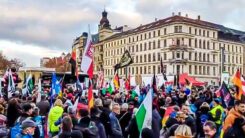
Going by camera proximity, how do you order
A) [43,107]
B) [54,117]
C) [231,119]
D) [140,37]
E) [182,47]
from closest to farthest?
[231,119] → [54,117] → [43,107] → [182,47] → [140,37]

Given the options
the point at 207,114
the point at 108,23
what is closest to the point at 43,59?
the point at 108,23

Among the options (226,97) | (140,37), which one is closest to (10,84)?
(226,97)

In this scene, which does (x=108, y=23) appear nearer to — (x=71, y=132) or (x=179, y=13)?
(x=179, y=13)

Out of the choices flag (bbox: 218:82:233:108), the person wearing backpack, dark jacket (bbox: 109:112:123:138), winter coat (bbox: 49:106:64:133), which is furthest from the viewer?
flag (bbox: 218:82:233:108)

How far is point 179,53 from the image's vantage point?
70188mm

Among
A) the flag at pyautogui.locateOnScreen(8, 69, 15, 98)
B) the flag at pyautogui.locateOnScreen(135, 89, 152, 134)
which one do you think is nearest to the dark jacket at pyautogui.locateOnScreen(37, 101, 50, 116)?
the flag at pyautogui.locateOnScreen(135, 89, 152, 134)

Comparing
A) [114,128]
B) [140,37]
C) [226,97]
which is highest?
[140,37]

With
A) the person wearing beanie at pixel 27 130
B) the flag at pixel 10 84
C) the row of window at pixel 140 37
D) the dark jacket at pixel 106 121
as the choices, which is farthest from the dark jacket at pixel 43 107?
the row of window at pixel 140 37

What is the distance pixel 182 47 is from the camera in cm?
7006

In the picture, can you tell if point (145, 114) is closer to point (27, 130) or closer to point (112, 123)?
point (112, 123)

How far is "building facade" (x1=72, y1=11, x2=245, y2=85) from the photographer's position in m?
70.1

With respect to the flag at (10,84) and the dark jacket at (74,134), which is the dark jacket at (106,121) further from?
the flag at (10,84)

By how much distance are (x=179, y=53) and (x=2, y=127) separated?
6592 cm

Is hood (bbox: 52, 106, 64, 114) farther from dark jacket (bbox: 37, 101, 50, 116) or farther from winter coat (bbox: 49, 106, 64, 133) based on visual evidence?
dark jacket (bbox: 37, 101, 50, 116)
